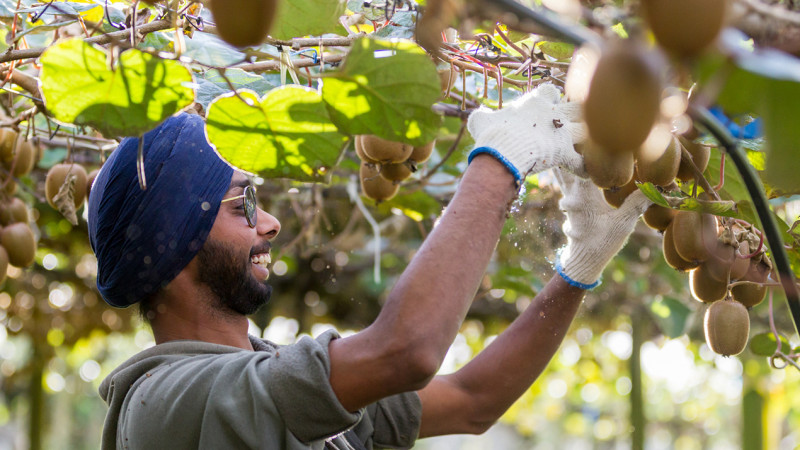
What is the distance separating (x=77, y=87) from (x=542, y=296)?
38.8 inches

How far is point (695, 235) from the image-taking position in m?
1.18

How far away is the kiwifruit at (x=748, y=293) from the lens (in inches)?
49.8

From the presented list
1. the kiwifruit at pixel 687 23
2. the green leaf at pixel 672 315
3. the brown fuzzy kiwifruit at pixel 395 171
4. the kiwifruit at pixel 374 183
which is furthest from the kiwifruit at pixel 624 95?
the green leaf at pixel 672 315

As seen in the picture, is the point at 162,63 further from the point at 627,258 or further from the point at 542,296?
the point at 627,258

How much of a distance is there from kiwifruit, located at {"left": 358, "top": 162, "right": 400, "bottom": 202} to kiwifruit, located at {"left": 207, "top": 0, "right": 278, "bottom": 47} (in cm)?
98

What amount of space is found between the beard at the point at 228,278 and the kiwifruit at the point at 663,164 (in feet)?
2.47

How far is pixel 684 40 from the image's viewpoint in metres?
0.42

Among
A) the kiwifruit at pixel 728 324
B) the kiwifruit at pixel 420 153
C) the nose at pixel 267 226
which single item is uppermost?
the kiwifruit at pixel 420 153

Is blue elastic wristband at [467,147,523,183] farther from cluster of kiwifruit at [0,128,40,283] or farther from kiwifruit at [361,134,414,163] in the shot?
cluster of kiwifruit at [0,128,40,283]

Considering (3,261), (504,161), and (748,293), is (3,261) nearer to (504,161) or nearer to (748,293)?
(504,161)

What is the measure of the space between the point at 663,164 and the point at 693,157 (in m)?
0.12

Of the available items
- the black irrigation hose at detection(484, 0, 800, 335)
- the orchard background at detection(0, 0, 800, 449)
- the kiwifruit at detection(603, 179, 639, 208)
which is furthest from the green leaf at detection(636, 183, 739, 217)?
the black irrigation hose at detection(484, 0, 800, 335)

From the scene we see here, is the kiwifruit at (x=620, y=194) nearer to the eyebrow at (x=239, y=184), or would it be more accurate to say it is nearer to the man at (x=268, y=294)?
the man at (x=268, y=294)

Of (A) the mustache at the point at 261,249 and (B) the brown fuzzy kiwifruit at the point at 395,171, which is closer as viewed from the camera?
(B) the brown fuzzy kiwifruit at the point at 395,171
